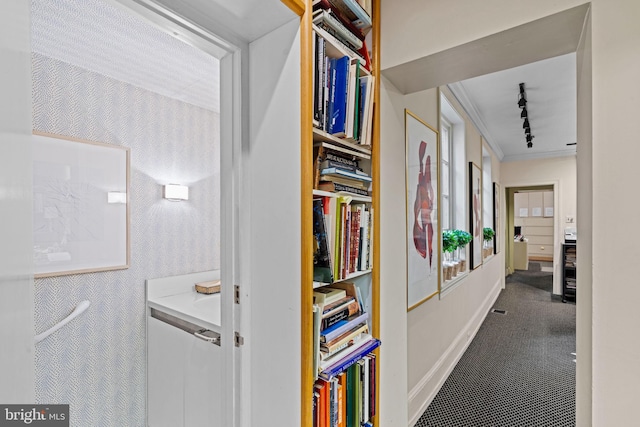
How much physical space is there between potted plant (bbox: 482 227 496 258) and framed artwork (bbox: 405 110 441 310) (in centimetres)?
225

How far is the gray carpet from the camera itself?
2018 millimetres

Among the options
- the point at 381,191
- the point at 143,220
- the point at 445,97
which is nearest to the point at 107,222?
the point at 143,220

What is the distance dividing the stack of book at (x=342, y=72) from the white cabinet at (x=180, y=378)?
1165 millimetres

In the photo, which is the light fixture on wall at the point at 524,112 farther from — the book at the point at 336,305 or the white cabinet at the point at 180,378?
the white cabinet at the point at 180,378

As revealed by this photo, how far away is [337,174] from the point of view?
1.17 m

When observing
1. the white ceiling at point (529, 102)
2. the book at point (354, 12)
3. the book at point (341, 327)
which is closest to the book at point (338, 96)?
the book at point (354, 12)

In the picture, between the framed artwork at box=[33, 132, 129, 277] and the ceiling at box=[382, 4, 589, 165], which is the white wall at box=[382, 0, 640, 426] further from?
the framed artwork at box=[33, 132, 129, 277]

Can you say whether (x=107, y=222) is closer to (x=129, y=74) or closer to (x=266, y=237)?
(x=129, y=74)

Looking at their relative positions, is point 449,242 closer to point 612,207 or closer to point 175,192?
point 612,207

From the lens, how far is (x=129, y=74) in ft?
6.48

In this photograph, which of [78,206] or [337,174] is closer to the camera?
[337,174]

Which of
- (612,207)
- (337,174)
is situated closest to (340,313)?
(337,174)

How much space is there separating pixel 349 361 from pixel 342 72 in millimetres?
1094

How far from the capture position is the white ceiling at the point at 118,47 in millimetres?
1454
